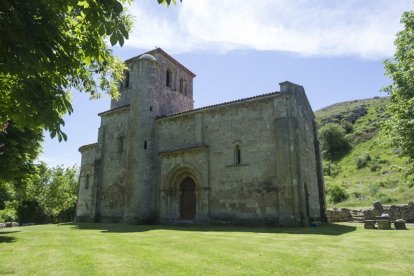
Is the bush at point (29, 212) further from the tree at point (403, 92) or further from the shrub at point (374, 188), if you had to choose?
the shrub at point (374, 188)

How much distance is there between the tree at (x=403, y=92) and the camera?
12002 millimetres

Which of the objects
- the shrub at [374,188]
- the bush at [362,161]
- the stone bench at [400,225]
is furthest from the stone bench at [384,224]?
the bush at [362,161]

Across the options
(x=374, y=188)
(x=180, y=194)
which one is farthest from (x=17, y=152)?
(x=374, y=188)

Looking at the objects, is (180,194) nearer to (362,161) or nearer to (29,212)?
(29,212)

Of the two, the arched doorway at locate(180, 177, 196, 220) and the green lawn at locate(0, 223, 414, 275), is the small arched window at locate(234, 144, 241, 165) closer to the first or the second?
the arched doorway at locate(180, 177, 196, 220)

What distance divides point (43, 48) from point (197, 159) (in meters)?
16.6

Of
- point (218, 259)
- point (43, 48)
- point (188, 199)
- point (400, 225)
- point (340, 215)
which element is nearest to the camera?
point (43, 48)

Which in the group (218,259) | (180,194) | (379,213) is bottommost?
(218,259)

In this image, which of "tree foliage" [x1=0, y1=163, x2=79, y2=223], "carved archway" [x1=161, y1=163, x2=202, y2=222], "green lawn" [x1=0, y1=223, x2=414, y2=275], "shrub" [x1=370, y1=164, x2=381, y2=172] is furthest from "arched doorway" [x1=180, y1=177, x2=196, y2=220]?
"shrub" [x1=370, y1=164, x2=381, y2=172]

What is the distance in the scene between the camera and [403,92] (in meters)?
13.8

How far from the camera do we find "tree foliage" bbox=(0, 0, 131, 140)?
4074 millimetres

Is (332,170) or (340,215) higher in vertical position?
(332,170)

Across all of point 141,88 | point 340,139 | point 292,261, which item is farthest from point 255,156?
point 340,139

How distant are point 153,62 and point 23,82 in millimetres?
20425
